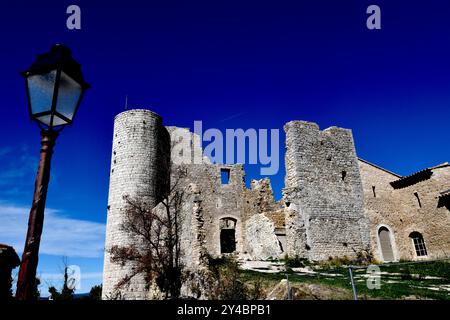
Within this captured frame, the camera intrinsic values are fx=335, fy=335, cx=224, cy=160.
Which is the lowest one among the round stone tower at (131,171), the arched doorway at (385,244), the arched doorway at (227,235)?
the arched doorway at (385,244)

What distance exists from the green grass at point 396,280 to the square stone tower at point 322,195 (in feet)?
11.3

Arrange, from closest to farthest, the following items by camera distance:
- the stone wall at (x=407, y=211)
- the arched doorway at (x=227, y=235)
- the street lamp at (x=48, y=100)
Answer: the street lamp at (x=48, y=100), the stone wall at (x=407, y=211), the arched doorway at (x=227, y=235)

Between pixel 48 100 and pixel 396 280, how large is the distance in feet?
42.5

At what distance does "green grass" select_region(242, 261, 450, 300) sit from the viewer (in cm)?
894

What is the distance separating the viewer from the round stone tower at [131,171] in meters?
20.0

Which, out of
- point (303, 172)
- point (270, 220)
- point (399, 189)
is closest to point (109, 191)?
point (270, 220)

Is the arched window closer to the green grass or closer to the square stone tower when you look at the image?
the square stone tower

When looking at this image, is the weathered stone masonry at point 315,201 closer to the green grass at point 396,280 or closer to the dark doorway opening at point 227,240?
the dark doorway opening at point 227,240

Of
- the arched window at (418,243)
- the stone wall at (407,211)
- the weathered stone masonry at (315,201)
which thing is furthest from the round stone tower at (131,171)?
the arched window at (418,243)

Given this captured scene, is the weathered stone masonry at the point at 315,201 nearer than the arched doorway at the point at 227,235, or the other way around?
the weathered stone masonry at the point at 315,201

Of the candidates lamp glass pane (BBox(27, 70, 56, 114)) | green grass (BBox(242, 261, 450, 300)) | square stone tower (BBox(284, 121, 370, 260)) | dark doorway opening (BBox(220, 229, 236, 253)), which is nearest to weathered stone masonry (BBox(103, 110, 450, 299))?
square stone tower (BBox(284, 121, 370, 260))

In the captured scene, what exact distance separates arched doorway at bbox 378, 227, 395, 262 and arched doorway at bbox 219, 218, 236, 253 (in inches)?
400

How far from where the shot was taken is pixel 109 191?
21781 mm

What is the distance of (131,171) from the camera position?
21578 mm
